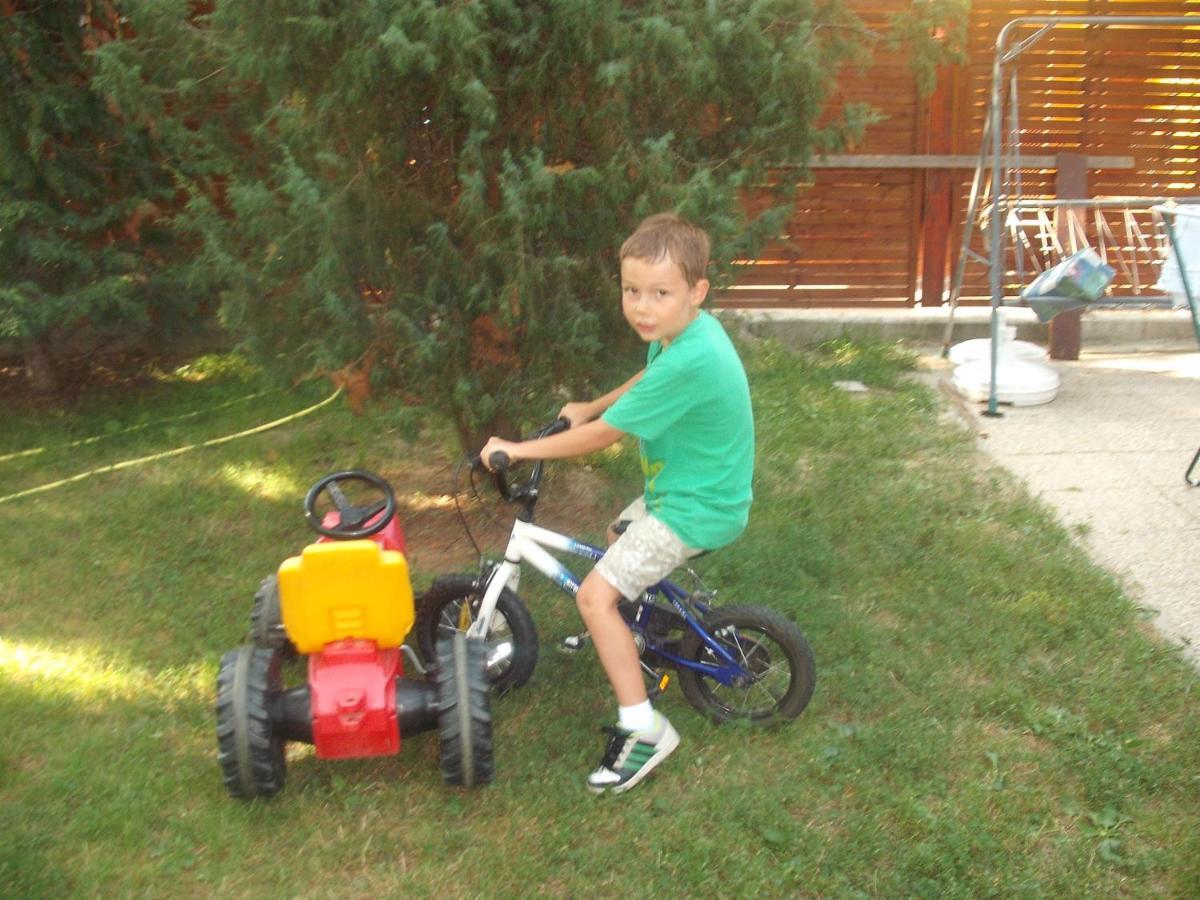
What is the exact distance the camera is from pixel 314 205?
12.5ft

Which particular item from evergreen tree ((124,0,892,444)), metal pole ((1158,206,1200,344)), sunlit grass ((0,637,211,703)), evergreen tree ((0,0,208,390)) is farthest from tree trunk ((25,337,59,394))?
metal pole ((1158,206,1200,344))

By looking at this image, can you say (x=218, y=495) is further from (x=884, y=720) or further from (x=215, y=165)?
(x=884, y=720)

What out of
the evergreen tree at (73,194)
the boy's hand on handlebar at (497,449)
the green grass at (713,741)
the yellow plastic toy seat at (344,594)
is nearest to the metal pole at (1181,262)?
the green grass at (713,741)

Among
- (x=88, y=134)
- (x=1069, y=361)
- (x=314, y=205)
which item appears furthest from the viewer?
(x=1069, y=361)

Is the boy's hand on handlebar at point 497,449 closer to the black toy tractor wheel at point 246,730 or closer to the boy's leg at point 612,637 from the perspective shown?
the boy's leg at point 612,637

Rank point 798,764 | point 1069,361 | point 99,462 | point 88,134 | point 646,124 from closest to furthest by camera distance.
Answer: point 798,764
point 646,124
point 99,462
point 88,134
point 1069,361

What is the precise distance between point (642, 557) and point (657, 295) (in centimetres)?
72

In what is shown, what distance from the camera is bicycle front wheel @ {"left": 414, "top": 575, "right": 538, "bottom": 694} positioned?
139 inches

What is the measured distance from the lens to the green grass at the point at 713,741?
9.43 ft

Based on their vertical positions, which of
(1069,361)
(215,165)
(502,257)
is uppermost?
(215,165)

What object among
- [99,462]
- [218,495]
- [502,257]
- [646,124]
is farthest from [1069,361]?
[99,462]

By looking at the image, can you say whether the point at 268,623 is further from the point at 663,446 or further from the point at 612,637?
the point at 663,446

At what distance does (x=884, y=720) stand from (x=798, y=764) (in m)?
0.34

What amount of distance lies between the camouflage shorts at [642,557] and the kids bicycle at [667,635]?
192 millimetres
